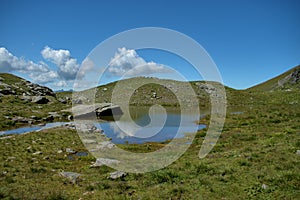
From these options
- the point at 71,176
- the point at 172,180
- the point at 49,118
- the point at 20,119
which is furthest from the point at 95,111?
the point at 172,180

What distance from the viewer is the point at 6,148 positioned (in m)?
17.9

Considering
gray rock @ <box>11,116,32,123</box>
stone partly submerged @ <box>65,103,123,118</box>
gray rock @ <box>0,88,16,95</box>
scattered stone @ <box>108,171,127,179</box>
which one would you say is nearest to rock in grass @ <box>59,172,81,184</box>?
scattered stone @ <box>108,171,127,179</box>

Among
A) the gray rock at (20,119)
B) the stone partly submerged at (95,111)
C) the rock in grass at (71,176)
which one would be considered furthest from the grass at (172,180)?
the stone partly submerged at (95,111)

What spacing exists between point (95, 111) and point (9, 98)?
24485 mm

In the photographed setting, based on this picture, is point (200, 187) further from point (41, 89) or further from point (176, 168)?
point (41, 89)

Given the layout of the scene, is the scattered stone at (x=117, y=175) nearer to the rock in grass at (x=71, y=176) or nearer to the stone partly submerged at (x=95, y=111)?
the rock in grass at (x=71, y=176)

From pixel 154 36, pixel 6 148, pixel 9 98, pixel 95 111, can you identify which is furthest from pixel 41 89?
pixel 154 36

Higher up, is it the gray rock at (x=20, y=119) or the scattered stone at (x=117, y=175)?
the gray rock at (x=20, y=119)

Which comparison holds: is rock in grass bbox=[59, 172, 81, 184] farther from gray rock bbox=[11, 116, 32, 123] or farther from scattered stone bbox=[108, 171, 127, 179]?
gray rock bbox=[11, 116, 32, 123]

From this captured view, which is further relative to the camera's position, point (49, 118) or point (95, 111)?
point (95, 111)

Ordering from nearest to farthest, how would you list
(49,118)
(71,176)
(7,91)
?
(71,176) < (49,118) < (7,91)

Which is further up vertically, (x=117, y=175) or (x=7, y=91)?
(x=7, y=91)

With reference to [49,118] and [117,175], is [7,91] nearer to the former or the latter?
[49,118]

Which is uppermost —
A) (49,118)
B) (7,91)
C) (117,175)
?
(7,91)
